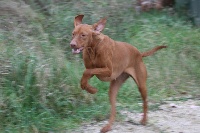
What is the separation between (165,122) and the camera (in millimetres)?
7645

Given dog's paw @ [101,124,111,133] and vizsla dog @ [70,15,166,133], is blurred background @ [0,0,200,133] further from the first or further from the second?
vizsla dog @ [70,15,166,133]

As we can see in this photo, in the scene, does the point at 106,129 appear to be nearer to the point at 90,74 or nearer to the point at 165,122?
the point at 90,74

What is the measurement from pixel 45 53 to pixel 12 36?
0.90 m

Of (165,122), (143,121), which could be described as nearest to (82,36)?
(143,121)

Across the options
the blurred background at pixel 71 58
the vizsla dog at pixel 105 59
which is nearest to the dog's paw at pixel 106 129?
the vizsla dog at pixel 105 59

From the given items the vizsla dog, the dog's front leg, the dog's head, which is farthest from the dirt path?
the dog's head

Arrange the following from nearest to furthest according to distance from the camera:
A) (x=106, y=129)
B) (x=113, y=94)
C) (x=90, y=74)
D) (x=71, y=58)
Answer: (x=90, y=74) < (x=106, y=129) < (x=113, y=94) < (x=71, y=58)

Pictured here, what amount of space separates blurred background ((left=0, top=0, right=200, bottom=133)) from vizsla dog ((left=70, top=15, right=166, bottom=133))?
0.62 meters

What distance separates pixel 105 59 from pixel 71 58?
273cm

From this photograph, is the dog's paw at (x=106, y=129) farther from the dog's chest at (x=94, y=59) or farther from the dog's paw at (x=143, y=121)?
the dog's chest at (x=94, y=59)

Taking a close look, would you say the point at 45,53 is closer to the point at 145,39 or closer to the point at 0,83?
the point at 0,83

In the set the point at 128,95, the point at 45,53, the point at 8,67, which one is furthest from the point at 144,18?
the point at 8,67

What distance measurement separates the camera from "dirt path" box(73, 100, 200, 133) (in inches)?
284

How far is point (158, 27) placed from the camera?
11.5 m
